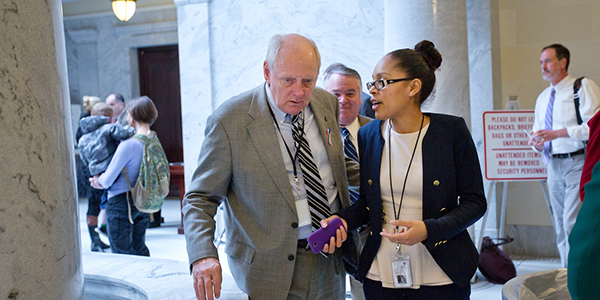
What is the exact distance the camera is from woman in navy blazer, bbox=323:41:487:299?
179 centimetres

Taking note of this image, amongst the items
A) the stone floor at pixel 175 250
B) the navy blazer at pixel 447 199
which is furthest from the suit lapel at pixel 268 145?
the stone floor at pixel 175 250

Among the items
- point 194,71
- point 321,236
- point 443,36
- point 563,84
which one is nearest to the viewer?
point 321,236

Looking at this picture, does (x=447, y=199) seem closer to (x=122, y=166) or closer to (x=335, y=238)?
(x=335, y=238)

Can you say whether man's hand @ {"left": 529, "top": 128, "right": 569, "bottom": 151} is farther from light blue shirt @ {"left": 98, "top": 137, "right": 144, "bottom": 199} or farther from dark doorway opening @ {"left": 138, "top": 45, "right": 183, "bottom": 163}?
dark doorway opening @ {"left": 138, "top": 45, "right": 183, "bottom": 163}

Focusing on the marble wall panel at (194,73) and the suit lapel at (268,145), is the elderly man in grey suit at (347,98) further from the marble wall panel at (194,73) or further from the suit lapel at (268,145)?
the marble wall panel at (194,73)

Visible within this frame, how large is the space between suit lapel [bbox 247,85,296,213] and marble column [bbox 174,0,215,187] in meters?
4.57

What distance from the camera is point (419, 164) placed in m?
1.85

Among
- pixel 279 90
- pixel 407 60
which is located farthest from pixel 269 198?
pixel 407 60

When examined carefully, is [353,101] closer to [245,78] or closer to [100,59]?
[245,78]

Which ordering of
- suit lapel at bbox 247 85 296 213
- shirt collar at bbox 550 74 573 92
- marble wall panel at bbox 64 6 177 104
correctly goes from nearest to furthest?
1. suit lapel at bbox 247 85 296 213
2. shirt collar at bbox 550 74 573 92
3. marble wall panel at bbox 64 6 177 104

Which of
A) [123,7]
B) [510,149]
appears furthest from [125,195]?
[123,7]

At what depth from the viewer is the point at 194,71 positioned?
254 inches

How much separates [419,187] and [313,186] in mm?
387

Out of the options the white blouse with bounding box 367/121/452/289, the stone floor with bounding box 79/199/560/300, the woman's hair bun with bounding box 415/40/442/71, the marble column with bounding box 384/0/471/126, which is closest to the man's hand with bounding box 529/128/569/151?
the marble column with bounding box 384/0/471/126
